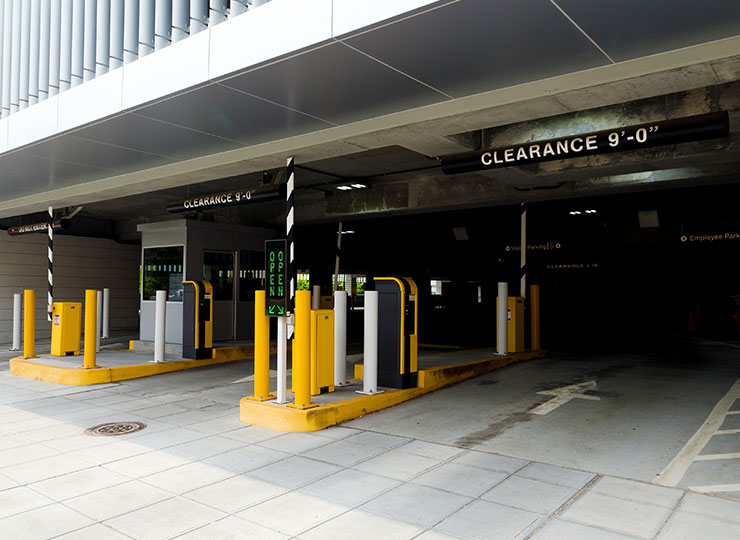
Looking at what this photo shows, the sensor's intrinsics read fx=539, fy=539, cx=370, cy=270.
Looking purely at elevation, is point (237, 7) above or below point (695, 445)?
above

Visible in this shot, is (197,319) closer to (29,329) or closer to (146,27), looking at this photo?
(29,329)

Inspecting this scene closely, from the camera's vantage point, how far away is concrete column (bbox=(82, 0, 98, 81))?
727 centimetres

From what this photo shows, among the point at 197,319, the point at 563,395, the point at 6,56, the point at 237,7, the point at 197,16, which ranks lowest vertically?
the point at 563,395

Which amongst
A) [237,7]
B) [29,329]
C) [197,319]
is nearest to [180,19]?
[237,7]

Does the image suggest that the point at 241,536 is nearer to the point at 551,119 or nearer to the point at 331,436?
the point at 331,436

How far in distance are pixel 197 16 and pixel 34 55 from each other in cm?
439

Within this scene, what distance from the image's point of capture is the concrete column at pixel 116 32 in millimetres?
6867

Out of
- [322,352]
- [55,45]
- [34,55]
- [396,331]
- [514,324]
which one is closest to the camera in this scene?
[322,352]

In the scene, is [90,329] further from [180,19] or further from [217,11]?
[217,11]

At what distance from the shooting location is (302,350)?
19.3 ft

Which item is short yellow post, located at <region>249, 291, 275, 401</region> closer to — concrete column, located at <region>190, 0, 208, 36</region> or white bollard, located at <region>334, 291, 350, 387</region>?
white bollard, located at <region>334, 291, 350, 387</region>

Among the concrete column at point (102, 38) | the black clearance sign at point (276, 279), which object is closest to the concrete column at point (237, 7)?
the black clearance sign at point (276, 279)

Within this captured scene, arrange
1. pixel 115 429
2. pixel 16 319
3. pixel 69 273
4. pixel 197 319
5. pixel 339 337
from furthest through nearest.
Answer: pixel 69 273 → pixel 16 319 → pixel 197 319 → pixel 339 337 → pixel 115 429

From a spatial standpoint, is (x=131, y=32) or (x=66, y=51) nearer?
(x=131, y=32)
